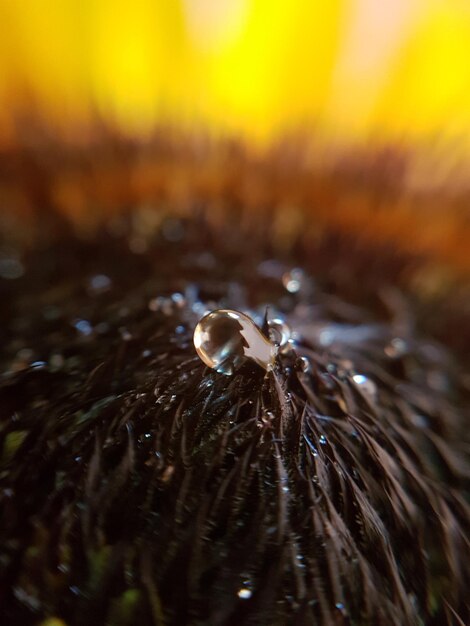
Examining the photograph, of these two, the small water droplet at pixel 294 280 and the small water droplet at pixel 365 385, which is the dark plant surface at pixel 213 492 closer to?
the small water droplet at pixel 365 385

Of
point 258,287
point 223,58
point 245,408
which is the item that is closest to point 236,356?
point 245,408

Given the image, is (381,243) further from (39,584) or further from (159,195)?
(39,584)

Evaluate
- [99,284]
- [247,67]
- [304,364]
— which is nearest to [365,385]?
[304,364]

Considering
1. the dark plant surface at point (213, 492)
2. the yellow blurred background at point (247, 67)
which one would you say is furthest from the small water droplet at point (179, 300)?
the yellow blurred background at point (247, 67)

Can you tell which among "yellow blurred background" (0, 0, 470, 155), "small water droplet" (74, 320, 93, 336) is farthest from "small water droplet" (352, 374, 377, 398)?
"yellow blurred background" (0, 0, 470, 155)

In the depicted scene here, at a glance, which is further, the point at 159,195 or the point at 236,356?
the point at 159,195

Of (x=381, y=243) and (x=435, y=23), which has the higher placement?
(x=435, y=23)
